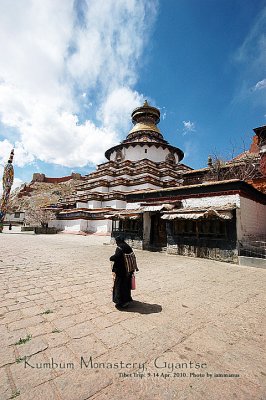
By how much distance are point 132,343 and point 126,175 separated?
30.7 metres

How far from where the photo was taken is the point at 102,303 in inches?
A: 177

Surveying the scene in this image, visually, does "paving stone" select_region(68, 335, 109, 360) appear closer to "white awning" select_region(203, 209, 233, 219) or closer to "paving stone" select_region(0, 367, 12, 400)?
"paving stone" select_region(0, 367, 12, 400)

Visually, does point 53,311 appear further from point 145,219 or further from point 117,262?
point 145,219

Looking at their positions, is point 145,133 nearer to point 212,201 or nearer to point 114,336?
point 212,201

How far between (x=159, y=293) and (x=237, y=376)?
288 cm

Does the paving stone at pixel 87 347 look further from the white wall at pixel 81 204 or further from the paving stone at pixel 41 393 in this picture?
the white wall at pixel 81 204

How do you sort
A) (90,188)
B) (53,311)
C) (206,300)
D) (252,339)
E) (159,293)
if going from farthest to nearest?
1. (90,188)
2. (159,293)
3. (206,300)
4. (53,311)
5. (252,339)

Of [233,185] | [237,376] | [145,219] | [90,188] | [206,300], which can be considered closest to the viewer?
[237,376]

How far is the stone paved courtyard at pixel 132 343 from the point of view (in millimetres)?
2240

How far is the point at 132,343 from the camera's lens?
119 inches

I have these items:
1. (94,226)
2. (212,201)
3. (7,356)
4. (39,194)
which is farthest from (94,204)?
(39,194)

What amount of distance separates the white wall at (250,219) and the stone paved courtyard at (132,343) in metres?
5.21

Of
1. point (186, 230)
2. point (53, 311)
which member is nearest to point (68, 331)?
point (53, 311)

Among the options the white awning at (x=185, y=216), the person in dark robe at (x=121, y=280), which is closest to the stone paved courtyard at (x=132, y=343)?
the person in dark robe at (x=121, y=280)
